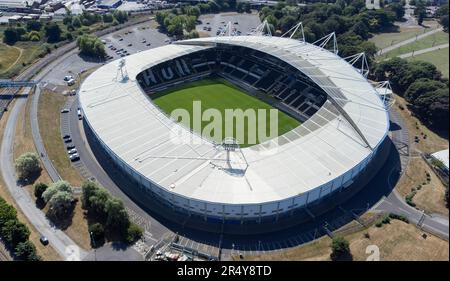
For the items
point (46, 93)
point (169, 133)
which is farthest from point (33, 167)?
point (46, 93)

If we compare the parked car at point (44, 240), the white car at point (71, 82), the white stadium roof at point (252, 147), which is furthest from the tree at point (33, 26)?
the parked car at point (44, 240)

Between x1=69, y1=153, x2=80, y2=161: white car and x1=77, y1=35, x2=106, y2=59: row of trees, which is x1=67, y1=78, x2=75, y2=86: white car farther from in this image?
x1=69, y1=153, x2=80, y2=161: white car

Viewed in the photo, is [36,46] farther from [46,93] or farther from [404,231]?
[404,231]

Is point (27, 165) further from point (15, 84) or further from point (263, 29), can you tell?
point (263, 29)

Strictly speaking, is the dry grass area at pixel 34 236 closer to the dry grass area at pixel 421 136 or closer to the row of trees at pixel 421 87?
the dry grass area at pixel 421 136

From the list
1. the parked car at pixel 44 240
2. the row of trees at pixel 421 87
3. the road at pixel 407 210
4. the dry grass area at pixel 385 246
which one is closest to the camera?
the dry grass area at pixel 385 246

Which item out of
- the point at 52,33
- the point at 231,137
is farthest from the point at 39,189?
the point at 52,33

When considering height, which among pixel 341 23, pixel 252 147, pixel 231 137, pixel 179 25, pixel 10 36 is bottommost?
pixel 231 137
